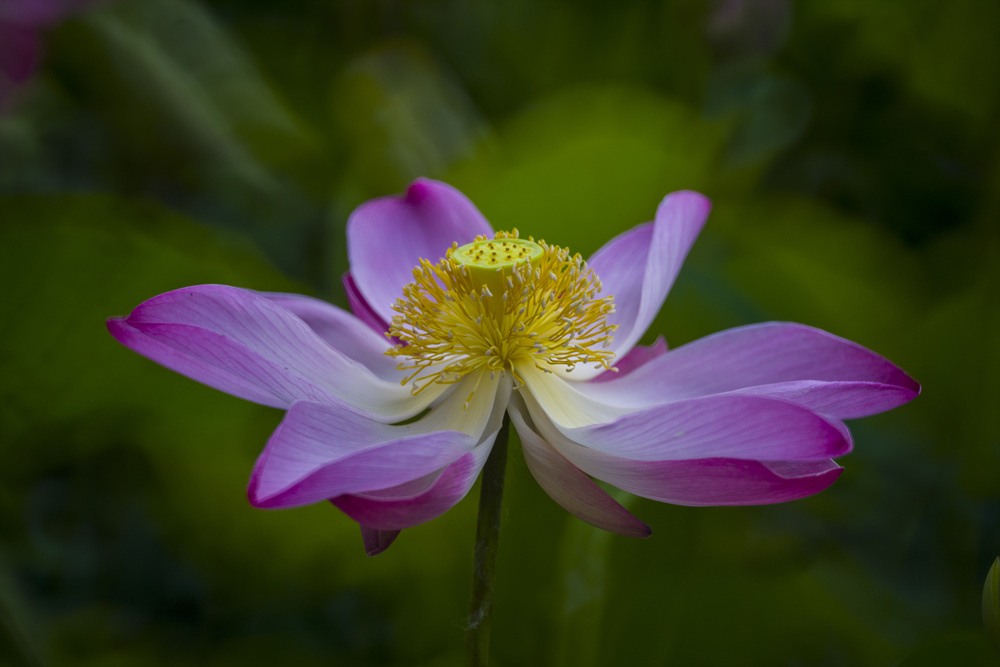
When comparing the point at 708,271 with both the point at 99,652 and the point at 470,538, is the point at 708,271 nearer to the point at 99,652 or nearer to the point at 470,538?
the point at 470,538

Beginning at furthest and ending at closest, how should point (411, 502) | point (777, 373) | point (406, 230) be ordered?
point (406, 230), point (777, 373), point (411, 502)

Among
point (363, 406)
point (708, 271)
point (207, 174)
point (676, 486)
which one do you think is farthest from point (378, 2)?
point (676, 486)

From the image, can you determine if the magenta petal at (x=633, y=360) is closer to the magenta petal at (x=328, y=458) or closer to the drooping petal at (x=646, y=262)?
the drooping petal at (x=646, y=262)

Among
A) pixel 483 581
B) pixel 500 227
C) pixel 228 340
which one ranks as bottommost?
pixel 483 581

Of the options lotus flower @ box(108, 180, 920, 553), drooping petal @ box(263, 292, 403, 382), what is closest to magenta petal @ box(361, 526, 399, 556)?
lotus flower @ box(108, 180, 920, 553)

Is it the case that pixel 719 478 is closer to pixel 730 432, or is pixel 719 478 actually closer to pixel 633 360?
pixel 730 432

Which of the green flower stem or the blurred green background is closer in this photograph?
the green flower stem

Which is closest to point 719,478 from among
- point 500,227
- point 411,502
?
point 411,502

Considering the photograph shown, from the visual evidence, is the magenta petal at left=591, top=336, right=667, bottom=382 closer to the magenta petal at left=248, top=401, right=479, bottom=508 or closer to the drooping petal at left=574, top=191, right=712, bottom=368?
the drooping petal at left=574, top=191, right=712, bottom=368
